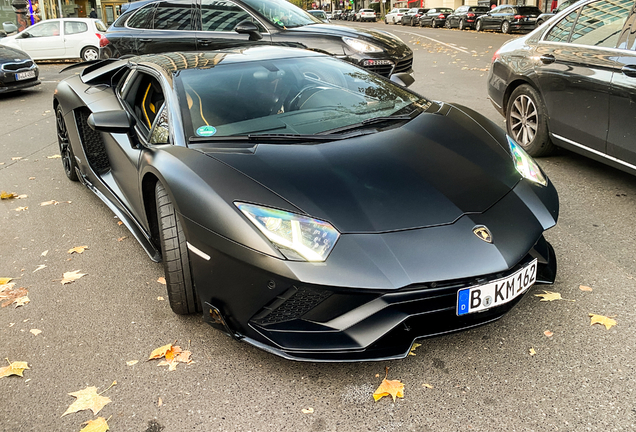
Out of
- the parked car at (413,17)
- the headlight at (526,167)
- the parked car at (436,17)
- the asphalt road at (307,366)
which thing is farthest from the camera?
the parked car at (413,17)

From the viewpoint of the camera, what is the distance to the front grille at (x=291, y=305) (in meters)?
2.21

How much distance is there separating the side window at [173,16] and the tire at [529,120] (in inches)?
192

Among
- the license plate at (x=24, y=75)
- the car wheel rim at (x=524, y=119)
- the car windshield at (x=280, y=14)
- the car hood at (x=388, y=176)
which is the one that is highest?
the car windshield at (x=280, y=14)

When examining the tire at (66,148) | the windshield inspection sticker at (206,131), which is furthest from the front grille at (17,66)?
the windshield inspection sticker at (206,131)

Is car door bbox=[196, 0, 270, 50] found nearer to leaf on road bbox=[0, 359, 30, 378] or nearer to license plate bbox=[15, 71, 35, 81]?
license plate bbox=[15, 71, 35, 81]

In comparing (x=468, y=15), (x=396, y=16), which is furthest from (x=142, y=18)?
(x=396, y=16)

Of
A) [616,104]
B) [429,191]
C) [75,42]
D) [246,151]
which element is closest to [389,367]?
[429,191]

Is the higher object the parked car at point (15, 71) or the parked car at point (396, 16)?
the parked car at point (15, 71)

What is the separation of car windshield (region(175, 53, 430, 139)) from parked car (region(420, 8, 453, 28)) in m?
34.5

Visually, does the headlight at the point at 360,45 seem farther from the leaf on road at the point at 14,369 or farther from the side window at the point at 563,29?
the leaf on road at the point at 14,369

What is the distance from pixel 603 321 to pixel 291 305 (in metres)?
1.56

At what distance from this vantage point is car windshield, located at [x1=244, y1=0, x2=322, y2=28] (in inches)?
311

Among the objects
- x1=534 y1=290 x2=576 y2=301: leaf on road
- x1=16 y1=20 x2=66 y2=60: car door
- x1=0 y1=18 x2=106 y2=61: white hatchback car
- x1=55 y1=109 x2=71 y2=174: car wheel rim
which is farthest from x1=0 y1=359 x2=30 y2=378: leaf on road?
x1=16 y1=20 x2=66 y2=60: car door

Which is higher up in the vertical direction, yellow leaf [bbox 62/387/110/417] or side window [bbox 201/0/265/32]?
side window [bbox 201/0/265/32]
